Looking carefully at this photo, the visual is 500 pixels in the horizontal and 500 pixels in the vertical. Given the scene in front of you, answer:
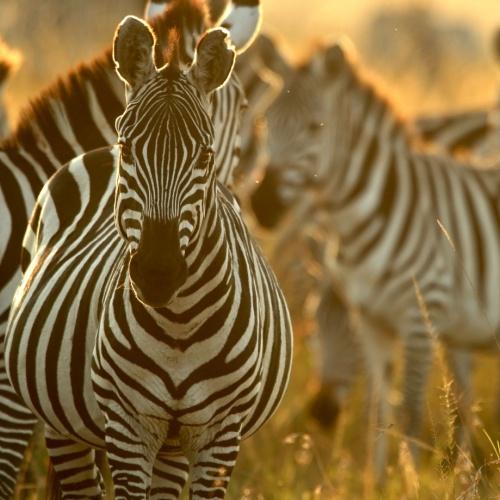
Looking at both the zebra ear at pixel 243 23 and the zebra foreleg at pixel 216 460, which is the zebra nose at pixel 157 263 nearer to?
the zebra foreleg at pixel 216 460

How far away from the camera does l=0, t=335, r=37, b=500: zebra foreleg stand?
5.16 metres

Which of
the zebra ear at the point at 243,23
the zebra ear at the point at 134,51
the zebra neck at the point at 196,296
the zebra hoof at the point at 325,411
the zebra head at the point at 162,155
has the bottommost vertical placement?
the zebra hoof at the point at 325,411

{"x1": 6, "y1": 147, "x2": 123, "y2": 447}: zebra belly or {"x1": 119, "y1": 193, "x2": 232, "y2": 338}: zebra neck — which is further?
{"x1": 6, "y1": 147, "x2": 123, "y2": 447}: zebra belly

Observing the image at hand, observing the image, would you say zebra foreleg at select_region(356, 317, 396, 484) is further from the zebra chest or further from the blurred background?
the zebra chest

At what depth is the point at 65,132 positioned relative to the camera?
18.6 ft

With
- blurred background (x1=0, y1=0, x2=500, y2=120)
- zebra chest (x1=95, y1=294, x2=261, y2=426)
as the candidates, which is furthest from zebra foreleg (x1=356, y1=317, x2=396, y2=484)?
zebra chest (x1=95, y1=294, x2=261, y2=426)

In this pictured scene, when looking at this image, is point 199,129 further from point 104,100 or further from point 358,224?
point 358,224

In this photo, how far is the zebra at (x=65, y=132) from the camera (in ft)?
17.8

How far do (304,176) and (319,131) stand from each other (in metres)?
0.35

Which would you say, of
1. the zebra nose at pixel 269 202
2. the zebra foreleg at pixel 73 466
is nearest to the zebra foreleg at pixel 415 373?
the zebra nose at pixel 269 202

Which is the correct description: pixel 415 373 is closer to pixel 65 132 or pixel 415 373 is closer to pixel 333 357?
pixel 333 357

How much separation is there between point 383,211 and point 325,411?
A: 147 centimetres

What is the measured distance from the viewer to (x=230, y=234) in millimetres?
4266

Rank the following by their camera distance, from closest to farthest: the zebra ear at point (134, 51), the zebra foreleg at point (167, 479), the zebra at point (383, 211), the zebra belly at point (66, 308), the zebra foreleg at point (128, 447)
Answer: the zebra ear at point (134, 51), the zebra foreleg at point (128, 447), the zebra belly at point (66, 308), the zebra foreleg at point (167, 479), the zebra at point (383, 211)
